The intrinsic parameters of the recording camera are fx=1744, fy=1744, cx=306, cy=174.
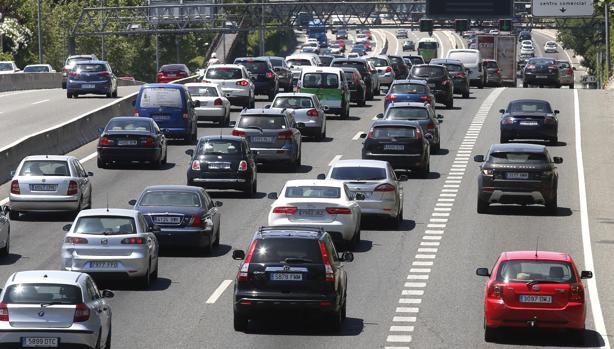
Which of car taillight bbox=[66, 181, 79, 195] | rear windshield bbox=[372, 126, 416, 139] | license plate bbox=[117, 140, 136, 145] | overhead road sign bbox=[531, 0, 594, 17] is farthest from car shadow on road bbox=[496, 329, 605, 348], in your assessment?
overhead road sign bbox=[531, 0, 594, 17]

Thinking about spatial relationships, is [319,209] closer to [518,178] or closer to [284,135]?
[518,178]

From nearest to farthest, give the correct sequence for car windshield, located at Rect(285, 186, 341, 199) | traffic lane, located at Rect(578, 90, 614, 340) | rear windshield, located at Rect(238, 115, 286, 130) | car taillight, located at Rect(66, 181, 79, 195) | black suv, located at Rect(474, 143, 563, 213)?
traffic lane, located at Rect(578, 90, 614, 340) → car windshield, located at Rect(285, 186, 341, 199) → car taillight, located at Rect(66, 181, 79, 195) → black suv, located at Rect(474, 143, 563, 213) → rear windshield, located at Rect(238, 115, 286, 130)

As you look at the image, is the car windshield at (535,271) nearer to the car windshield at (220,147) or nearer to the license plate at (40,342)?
the license plate at (40,342)

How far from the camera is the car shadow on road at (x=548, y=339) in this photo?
23.9 m

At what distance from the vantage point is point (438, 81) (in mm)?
67875

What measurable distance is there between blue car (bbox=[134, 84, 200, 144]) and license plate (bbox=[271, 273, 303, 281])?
29408 mm

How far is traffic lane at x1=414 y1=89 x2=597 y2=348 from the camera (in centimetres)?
2466

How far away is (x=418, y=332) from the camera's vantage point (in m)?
25.0

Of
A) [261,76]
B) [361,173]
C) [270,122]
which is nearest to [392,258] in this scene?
[361,173]

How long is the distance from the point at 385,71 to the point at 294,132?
3581 cm

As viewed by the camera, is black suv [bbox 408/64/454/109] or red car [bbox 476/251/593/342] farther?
black suv [bbox 408/64/454/109]

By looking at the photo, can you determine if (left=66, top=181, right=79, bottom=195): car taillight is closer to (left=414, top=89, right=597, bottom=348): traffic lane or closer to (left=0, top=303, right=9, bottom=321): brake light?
(left=414, top=89, right=597, bottom=348): traffic lane

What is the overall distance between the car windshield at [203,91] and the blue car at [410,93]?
20.4ft

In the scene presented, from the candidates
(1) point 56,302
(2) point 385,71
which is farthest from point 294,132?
(2) point 385,71
